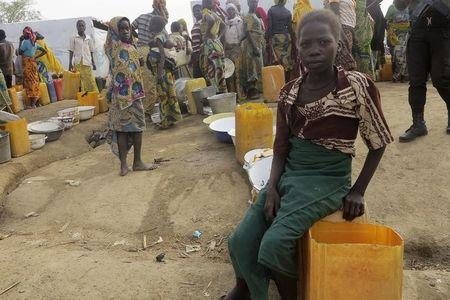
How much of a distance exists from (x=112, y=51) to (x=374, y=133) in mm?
3077

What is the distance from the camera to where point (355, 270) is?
153 cm

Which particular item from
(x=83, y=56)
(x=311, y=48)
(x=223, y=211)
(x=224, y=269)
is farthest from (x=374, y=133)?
(x=83, y=56)

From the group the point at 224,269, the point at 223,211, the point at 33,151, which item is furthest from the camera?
the point at 33,151

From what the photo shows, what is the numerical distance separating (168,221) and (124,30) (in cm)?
192

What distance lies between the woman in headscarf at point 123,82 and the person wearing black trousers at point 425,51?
2.60 m

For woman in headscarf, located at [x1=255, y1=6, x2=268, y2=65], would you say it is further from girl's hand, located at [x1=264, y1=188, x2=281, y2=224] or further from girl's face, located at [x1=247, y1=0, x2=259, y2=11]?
girl's hand, located at [x1=264, y1=188, x2=281, y2=224]

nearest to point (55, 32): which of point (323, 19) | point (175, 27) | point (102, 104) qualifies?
point (102, 104)

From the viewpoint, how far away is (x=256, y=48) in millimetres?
7469

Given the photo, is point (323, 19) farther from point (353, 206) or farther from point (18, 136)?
point (18, 136)

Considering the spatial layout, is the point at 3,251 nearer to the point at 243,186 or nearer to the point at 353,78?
the point at 243,186

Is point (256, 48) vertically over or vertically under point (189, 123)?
over

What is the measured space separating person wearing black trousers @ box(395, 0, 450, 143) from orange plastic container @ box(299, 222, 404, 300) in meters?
2.53

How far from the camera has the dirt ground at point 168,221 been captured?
2463 millimetres

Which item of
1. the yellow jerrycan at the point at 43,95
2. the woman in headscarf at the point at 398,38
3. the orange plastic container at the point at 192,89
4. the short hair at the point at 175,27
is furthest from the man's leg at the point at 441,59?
the yellow jerrycan at the point at 43,95
